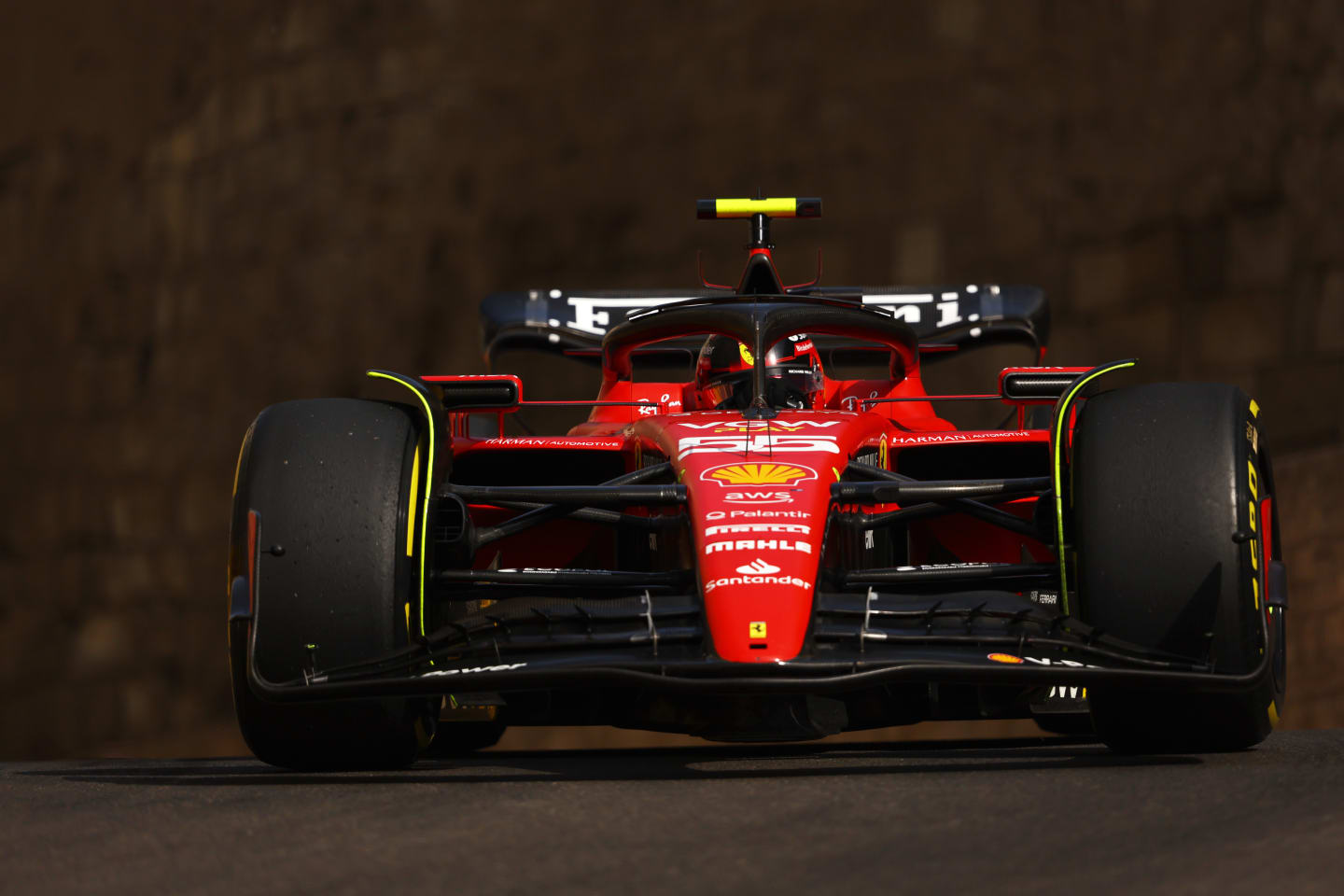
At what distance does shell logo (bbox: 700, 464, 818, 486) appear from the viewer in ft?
16.7

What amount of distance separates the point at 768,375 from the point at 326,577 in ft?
7.19

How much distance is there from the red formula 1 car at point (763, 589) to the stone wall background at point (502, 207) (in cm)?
451

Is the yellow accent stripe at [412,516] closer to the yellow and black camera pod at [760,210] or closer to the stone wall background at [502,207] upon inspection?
the yellow and black camera pod at [760,210]

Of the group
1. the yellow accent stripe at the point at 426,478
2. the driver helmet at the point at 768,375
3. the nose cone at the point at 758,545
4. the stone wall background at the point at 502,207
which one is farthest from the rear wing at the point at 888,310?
the nose cone at the point at 758,545

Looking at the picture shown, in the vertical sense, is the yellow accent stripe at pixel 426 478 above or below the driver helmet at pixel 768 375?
below

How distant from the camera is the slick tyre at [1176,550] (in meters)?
4.79

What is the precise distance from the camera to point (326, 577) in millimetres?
4859

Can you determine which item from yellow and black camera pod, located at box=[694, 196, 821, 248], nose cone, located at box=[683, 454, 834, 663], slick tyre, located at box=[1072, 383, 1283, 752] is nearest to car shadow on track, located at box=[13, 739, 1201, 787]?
slick tyre, located at box=[1072, 383, 1283, 752]

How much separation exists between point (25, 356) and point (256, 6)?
9.53ft

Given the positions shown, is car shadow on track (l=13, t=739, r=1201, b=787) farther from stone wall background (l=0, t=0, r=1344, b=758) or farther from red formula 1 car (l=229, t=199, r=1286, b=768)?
stone wall background (l=0, t=0, r=1344, b=758)

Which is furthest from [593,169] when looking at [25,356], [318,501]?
[318,501]

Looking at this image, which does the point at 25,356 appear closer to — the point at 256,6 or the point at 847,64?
the point at 256,6

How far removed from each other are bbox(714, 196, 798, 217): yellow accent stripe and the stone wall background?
2828 millimetres

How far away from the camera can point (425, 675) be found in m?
4.49
